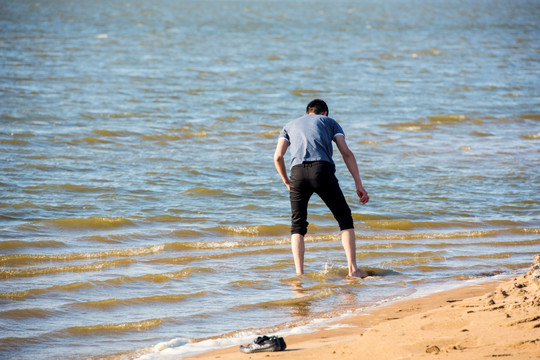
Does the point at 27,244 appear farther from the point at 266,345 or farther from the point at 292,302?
the point at 266,345

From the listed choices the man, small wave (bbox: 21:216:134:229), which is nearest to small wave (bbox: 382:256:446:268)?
the man

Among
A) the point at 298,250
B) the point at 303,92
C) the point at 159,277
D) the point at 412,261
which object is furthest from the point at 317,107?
the point at 303,92

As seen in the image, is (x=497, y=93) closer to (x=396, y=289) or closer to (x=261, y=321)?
(x=396, y=289)

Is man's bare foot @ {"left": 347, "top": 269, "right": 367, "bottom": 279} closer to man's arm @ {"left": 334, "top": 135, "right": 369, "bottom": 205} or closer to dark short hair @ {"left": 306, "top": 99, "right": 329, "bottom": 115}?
man's arm @ {"left": 334, "top": 135, "right": 369, "bottom": 205}

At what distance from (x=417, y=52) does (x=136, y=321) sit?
29.3m

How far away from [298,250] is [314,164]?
0.87 metres

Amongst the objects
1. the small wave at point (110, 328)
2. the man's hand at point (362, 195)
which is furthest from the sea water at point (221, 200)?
the man's hand at point (362, 195)

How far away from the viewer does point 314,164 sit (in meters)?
6.48

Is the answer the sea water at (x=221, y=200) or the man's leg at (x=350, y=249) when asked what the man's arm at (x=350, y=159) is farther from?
the sea water at (x=221, y=200)

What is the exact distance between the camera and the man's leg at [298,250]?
670cm

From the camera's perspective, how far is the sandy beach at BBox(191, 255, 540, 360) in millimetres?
4027

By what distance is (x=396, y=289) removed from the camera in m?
6.52

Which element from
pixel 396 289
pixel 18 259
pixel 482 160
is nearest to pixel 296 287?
pixel 396 289

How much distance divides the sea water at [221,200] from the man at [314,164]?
22.2 inches
